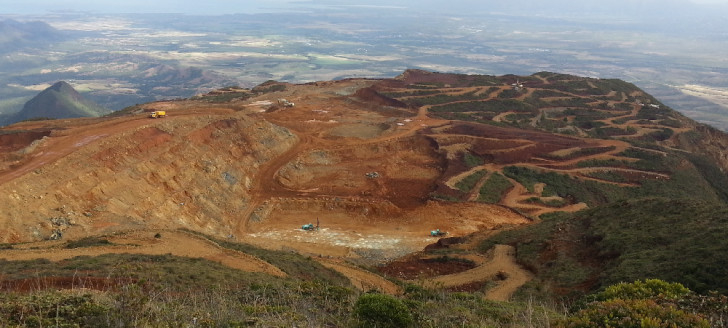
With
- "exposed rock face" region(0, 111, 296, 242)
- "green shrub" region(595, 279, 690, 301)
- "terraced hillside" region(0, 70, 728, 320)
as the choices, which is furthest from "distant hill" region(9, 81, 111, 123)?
"green shrub" region(595, 279, 690, 301)

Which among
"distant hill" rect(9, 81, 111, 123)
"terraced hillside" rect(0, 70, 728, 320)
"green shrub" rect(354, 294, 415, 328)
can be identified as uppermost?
"green shrub" rect(354, 294, 415, 328)

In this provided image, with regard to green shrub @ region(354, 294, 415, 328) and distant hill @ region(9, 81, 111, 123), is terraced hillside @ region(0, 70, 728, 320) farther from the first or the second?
distant hill @ region(9, 81, 111, 123)

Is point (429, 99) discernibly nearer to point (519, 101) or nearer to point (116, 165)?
point (519, 101)

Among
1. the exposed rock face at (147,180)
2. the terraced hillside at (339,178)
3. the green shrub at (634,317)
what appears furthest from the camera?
the exposed rock face at (147,180)

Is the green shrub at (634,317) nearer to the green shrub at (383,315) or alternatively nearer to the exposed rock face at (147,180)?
the green shrub at (383,315)

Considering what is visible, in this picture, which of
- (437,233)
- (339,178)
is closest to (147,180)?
(339,178)

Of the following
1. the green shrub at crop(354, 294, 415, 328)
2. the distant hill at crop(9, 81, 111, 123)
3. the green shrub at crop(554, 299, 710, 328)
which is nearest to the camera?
the green shrub at crop(554, 299, 710, 328)

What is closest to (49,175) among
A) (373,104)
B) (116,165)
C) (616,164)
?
(116,165)

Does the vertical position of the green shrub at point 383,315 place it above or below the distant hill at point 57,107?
above

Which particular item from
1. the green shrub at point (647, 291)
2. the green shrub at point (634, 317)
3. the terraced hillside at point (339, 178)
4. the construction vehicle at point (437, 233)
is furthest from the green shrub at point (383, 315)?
the construction vehicle at point (437, 233)
